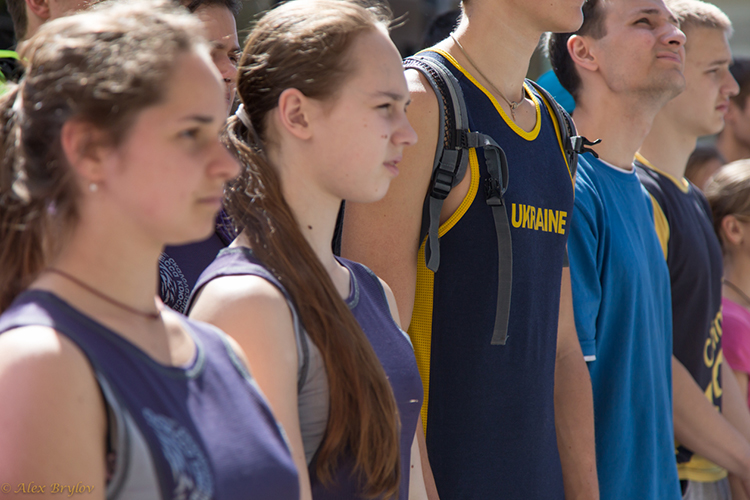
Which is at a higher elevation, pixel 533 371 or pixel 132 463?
pixel 132 463

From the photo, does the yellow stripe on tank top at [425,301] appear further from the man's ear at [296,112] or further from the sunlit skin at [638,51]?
the sunlit skin at [638,51]

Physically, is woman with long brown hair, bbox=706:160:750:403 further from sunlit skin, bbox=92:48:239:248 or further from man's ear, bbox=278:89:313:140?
sunlit skin, bbox=92:48:239:248

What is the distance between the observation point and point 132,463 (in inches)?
37.6

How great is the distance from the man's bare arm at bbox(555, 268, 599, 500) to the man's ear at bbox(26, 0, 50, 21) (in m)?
1.61

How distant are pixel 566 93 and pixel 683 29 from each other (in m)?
0.69

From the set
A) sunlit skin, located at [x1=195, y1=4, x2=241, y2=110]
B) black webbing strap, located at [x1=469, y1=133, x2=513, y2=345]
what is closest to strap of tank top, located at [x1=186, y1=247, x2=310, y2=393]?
black webbing strap, located at [x1=469, y1=133, x2=513, y2=345]

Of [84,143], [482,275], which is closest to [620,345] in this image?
[482,275]

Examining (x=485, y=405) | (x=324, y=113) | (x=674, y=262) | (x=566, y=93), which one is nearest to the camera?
(x=324, y=113)

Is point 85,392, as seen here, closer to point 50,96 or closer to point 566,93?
point 50,96

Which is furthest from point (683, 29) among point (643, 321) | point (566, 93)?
point (643, 321)

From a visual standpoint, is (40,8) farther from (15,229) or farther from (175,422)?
(175,422)

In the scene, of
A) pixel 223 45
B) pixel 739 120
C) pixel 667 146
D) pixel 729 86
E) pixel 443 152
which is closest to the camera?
pixel 443 152

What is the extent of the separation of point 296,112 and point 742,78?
4.39 meters

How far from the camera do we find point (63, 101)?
40.4 inches
